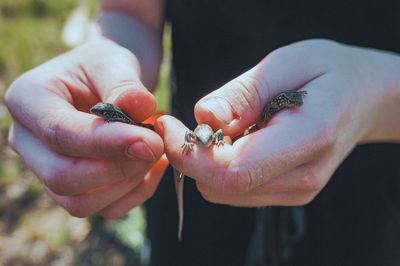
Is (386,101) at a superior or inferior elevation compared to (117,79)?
superior

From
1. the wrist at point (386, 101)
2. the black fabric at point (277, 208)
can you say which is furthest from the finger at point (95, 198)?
the wrist at point (386, 101)

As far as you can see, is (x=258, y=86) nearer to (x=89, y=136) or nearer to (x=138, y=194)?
(x=89, y=136)

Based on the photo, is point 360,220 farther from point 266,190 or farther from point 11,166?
point 11,166

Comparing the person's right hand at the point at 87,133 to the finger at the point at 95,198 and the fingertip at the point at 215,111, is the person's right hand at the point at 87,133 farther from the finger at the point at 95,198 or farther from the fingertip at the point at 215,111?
the fingertip at the point at 215,111

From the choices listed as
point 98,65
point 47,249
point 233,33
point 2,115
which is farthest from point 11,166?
point 233,33

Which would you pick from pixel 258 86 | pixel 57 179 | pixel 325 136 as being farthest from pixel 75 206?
pixel 325 136

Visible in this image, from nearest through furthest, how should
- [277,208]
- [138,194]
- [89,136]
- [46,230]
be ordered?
[89,136]
[138,194]
[277,208]
[46,230]

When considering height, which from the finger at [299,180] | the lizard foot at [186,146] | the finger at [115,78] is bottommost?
the finger at [299,180]
